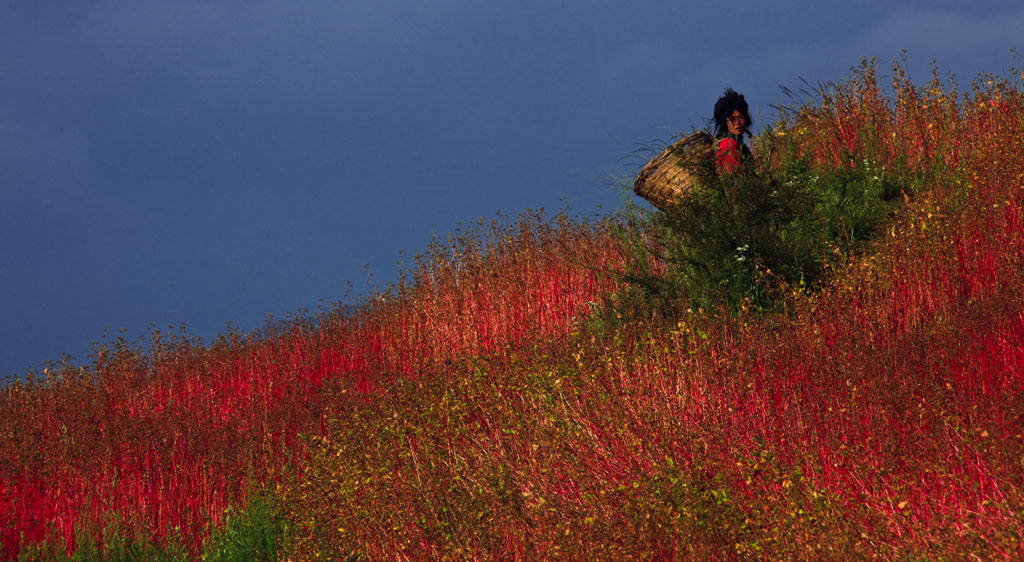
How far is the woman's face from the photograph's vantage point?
29.2 feet

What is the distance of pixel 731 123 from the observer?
8.95 metres

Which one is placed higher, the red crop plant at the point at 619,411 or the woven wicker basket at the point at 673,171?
the woven wicker basket at the point at 673,171

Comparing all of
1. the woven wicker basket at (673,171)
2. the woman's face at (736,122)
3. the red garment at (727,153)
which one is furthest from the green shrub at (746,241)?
the woman's face at (736,122)

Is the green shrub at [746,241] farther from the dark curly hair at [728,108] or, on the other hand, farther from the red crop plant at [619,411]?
the dark curly hair at [728,108]

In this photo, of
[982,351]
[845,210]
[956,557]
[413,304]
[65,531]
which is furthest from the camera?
[413,304]

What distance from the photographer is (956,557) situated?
113 inches

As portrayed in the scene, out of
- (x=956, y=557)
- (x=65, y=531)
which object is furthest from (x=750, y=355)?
(x=65, y=531)

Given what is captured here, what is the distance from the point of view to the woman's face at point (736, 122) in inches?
351

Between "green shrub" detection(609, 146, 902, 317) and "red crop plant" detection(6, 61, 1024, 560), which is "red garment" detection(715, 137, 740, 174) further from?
"red crop plant" detection(6, 61, 1024, 560)

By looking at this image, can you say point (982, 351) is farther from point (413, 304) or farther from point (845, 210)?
point (413, 304)

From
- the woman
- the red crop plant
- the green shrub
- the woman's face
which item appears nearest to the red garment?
the woman

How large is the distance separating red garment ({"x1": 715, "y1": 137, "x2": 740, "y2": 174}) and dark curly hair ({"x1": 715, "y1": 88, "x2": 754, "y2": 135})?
0.47 meters

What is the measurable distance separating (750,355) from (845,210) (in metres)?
3.77

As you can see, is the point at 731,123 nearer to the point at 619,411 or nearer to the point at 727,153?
the point at 727,153
